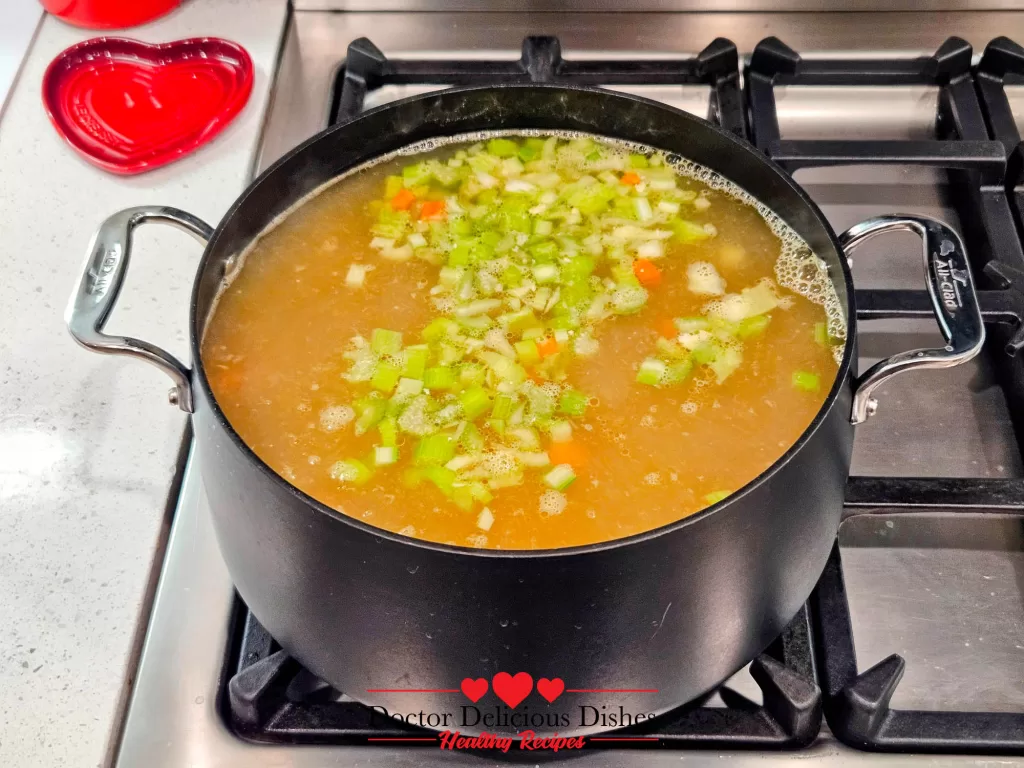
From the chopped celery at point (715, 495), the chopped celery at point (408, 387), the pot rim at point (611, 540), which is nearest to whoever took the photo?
the pot rim at point (611, 540)

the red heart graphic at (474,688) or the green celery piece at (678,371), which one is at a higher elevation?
the green celery piece at (678,371)

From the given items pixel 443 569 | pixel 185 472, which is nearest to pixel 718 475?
Answer: pixel 443 569

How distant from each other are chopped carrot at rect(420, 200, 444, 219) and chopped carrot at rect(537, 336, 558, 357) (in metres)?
0.25

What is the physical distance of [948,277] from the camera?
3.10ft

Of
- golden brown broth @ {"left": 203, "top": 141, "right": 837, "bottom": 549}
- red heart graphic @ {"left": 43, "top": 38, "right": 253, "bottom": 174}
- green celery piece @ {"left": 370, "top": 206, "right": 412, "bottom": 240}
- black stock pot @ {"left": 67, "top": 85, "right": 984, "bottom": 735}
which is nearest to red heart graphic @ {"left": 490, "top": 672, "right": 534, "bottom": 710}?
black stock pot @ {"left": 67, "top": 85, "right": 984, "bottom": 735}

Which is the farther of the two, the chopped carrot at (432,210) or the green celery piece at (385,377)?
the chopped carrot at (432,210)

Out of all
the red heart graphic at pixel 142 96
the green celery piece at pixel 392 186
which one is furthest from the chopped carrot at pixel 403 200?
the red heart graphic at pixel 142 96

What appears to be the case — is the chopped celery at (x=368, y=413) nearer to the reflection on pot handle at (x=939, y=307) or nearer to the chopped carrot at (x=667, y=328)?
the chopped carrot at (x=667, y=328)

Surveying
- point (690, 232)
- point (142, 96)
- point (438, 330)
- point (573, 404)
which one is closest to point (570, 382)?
point (573, 404)

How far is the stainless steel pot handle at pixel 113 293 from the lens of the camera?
2.95 feet

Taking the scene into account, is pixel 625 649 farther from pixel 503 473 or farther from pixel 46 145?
pixel 46 145

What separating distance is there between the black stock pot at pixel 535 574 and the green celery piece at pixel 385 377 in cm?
19

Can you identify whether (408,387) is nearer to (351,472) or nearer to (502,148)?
(351,472)

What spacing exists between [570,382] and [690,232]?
281 mm
